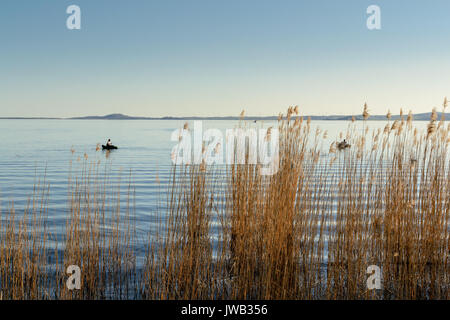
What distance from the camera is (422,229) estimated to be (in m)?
3.74

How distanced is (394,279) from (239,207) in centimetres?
148

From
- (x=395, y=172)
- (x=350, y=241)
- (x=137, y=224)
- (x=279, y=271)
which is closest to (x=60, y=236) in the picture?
(x=137, y=224)

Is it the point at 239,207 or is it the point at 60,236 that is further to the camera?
the point at 60,236

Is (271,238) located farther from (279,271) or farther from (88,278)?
(88,278)

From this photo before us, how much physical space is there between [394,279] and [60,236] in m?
4.12
